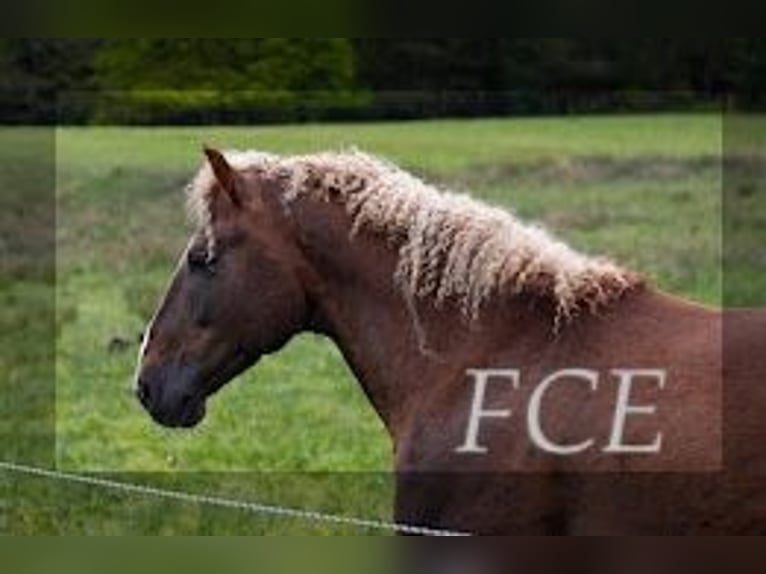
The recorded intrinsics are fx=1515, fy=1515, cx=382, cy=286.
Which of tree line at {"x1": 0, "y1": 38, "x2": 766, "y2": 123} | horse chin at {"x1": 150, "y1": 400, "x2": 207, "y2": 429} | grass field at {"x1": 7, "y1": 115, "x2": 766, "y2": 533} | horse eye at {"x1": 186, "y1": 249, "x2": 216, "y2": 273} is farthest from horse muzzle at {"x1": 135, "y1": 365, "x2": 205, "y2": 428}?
tree line at {"x1": 0, "y1": 38, "x2": 766, "y2": 123}

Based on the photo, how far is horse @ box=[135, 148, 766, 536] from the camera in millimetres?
2443

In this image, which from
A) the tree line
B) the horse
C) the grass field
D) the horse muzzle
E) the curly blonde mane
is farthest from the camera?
the grass field

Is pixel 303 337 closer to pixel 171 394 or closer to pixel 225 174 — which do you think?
pixel 171 394

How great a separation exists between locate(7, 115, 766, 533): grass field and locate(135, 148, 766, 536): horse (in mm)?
870

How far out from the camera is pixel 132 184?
5965mm

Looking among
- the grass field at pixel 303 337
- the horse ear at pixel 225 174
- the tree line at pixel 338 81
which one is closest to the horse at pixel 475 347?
the horse ear at pixel 225 174

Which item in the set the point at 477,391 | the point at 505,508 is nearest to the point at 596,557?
the point at 505,508

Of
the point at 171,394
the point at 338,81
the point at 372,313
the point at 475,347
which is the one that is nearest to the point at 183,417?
the point at 171,394

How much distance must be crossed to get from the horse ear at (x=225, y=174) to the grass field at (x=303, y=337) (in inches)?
41.1

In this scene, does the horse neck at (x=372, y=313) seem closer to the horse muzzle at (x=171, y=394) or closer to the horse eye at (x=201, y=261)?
the horse eye at (x=201, y=261)

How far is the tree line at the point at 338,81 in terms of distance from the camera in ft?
13.1

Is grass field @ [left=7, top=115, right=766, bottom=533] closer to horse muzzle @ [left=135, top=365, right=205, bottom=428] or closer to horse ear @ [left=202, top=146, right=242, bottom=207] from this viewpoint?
horse muzzle @ [left=135, top=365, right=205, bottom=428]

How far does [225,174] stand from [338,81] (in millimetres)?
1386

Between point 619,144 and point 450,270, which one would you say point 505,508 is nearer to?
point 450,270
